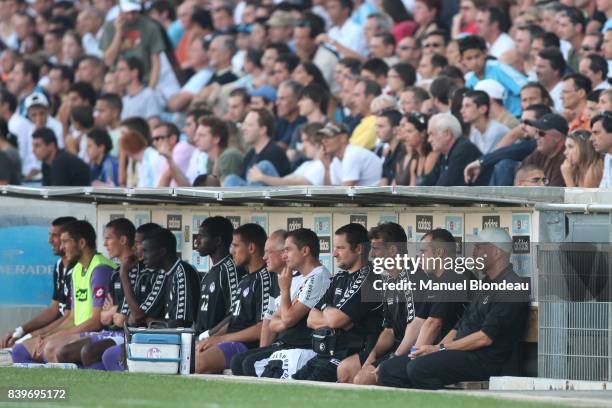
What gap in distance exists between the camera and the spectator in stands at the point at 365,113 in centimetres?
1880

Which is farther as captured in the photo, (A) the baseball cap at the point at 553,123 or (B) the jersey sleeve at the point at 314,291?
(A) the baseball cap at the point at 553,123

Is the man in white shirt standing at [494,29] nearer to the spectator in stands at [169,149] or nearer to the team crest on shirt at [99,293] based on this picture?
the spectator in stands at [169,149]

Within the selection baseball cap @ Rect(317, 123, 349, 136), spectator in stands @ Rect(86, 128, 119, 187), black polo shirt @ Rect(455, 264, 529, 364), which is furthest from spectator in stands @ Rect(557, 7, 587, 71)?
spectator in stands @ Rect(86, 128, 119, 187)

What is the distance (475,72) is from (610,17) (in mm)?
1787

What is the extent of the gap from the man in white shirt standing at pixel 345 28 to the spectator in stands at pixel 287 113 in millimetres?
1956

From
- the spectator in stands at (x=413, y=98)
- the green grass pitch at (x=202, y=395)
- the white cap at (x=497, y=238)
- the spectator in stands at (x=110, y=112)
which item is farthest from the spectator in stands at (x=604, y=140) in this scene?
the spectator in stands at (x=110, y=112)

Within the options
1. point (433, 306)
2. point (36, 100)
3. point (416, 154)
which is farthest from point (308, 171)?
point (36, 100)

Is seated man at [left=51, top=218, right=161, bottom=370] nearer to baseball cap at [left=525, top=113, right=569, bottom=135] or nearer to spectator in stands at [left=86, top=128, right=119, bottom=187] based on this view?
baseball cap at [left=525, top=113, right=569, bottom=135]

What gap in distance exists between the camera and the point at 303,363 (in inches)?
541

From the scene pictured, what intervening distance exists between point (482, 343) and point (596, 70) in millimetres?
5404

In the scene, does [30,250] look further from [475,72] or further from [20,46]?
[20,46]

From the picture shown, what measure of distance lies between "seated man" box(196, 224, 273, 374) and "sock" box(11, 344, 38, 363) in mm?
2264

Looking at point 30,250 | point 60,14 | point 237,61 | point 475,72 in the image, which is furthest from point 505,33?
point 60,14

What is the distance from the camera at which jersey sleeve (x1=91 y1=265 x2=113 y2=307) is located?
15.9 m
